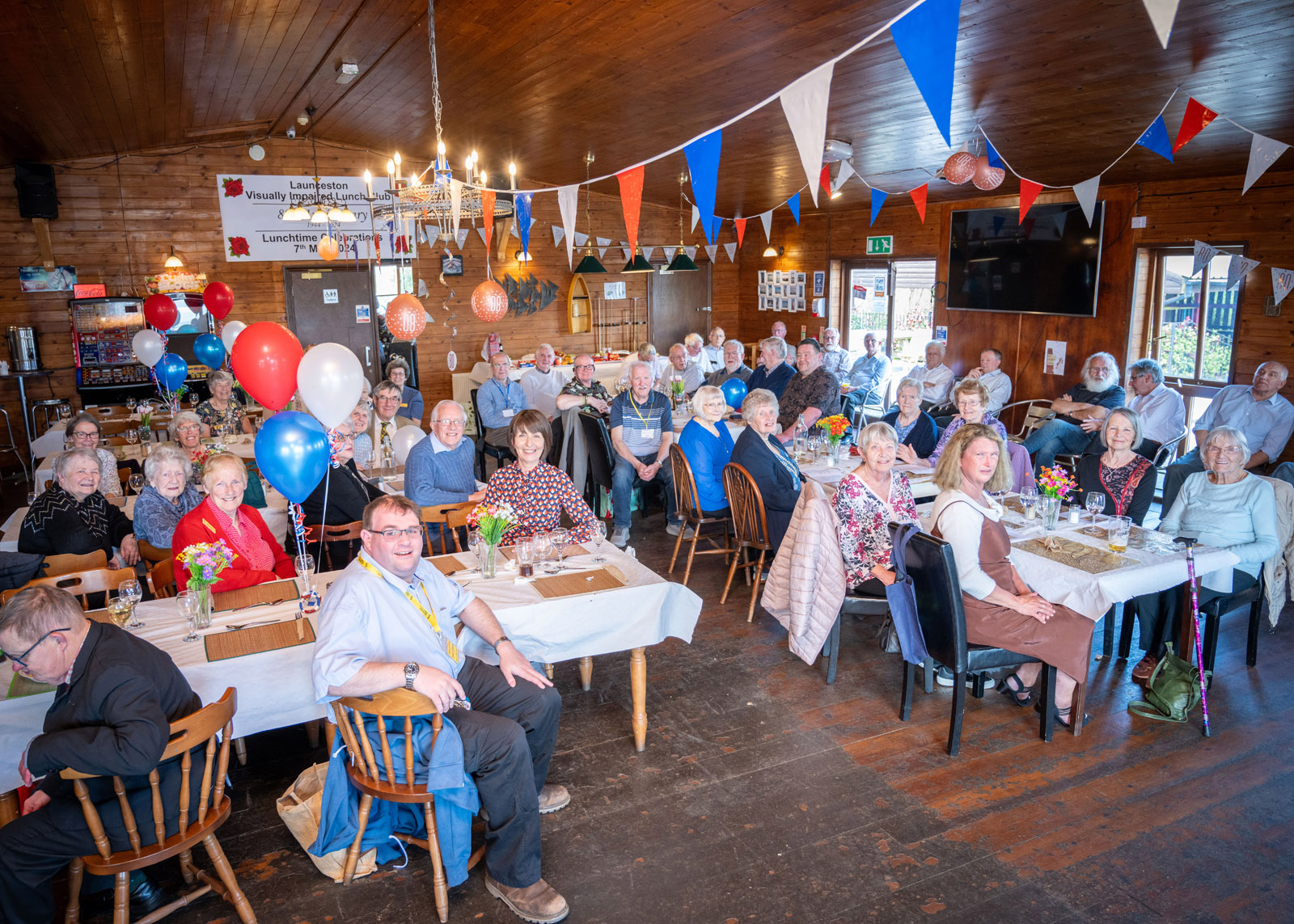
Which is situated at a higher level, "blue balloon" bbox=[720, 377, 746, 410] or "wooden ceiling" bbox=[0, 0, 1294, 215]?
"wooden ceiling" bbox=[0, 0, 1294, 215]

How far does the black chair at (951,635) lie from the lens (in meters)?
3.40

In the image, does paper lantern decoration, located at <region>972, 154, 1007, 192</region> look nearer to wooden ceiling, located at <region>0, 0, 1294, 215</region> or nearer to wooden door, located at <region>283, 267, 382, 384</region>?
wooden ceiling, located at <region>0, 0, 1294, 215</region>

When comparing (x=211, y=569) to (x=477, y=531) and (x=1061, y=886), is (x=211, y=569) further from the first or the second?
(x=1061, y=886)

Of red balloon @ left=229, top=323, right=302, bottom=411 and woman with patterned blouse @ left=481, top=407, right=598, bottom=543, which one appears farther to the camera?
woman with patterned blouse @ left=481, top=407, right=598, bottom=543

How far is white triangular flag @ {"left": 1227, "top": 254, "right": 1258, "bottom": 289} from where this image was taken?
6.66 metres

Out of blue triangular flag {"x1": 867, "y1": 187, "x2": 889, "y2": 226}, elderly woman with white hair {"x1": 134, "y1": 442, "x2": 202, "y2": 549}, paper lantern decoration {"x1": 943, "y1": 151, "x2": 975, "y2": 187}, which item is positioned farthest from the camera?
blue triangular flag {"x1": 867, "y1": 187, "x2": 889, "y2": 226}

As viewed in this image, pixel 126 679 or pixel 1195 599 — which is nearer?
pixel 126 679

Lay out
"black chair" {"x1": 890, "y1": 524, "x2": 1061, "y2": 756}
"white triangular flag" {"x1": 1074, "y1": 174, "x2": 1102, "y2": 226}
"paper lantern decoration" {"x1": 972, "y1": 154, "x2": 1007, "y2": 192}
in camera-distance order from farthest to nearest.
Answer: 1. "white triangular flag" {"x1": 1074, "y1": 174, "x2": 1102, "y2": 226}
2. "paper lantern decoration" {"x1": 972, "y1": 154, "x2": 1007, "y2": 192}
3. "black chair" {"x1": 890, "y1": 524, "x2": 1061, "y2": 756}

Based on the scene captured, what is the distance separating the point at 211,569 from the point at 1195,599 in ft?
13.0

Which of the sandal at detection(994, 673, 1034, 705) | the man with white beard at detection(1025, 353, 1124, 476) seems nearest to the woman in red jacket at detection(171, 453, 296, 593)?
the sandal at detection(994, 673, 1034, 705)

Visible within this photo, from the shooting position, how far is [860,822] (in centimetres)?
308

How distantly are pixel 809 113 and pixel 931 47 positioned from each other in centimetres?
73

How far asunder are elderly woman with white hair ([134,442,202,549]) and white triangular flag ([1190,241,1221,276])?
24.8 feet

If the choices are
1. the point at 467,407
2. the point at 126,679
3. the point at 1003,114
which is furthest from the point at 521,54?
the point at 467,407
